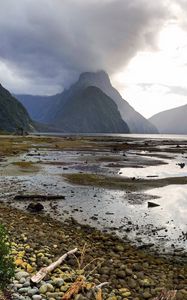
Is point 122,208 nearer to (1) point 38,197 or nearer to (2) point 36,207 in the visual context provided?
(2) point 36,207

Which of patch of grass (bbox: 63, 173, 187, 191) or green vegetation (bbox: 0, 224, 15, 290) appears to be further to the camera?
patch of grass (bbox: 63, 173, 187, 191)

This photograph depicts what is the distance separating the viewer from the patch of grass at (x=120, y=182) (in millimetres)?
33719

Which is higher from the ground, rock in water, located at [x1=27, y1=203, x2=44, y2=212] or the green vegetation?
the green vegetation

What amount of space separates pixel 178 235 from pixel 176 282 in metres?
6.50

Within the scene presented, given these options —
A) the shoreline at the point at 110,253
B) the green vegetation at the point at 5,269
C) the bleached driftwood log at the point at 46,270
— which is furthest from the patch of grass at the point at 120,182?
the green vegetation at the point at 5,269

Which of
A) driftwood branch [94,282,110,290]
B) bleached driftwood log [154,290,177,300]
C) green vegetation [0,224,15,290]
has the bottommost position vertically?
bleached driftwood log [154,290,177,300]

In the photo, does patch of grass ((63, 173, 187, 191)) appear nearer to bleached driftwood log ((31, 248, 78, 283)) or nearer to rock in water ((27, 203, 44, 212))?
rock in water ((27, 203, 44, 212))

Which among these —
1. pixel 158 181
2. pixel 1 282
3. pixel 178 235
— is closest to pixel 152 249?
pixel 178 235

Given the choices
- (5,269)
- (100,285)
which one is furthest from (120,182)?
(5,269)

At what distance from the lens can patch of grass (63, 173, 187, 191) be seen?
33719mm

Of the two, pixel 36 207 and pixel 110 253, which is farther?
pixel 36 207

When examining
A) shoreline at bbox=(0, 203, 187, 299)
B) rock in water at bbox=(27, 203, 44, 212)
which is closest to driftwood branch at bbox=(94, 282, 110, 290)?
shoreline at bbox=(0, 203, 187, 299)

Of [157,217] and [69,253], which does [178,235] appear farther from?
[69,253]

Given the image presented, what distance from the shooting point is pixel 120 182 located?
36.2m
